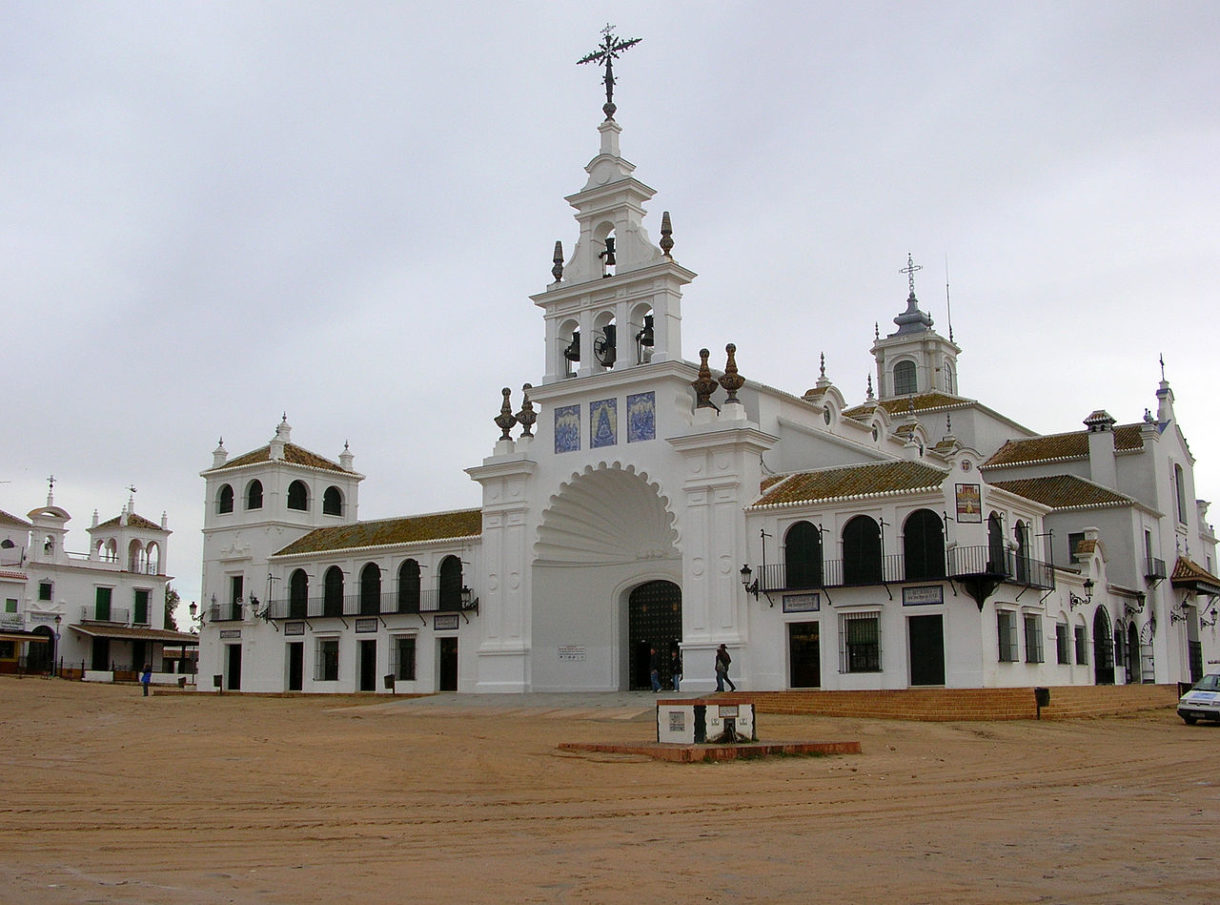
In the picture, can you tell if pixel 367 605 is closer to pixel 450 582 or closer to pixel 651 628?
pixel 450 582

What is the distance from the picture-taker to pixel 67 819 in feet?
35.2

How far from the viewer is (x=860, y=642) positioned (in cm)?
3073

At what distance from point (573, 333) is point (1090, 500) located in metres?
17.2

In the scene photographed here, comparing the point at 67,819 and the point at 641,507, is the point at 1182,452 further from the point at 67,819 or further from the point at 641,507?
the point at 67,819

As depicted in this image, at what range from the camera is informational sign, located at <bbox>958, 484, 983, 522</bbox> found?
95.6 feet

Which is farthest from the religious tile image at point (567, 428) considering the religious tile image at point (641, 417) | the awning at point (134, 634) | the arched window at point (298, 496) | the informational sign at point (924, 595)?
the awning at point (134, 634)

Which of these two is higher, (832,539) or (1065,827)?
(832,539)

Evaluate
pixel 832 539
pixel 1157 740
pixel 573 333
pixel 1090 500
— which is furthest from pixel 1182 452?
pixel 1157 740

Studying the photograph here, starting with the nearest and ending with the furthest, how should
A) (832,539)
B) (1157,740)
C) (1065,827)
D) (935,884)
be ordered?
(935,884) < (1065,827) < (1157,740) < (832,539)

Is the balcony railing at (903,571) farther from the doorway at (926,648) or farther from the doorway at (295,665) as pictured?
the doorway at (295,665)

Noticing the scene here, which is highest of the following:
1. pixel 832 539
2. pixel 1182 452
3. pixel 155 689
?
pixel 1182 452

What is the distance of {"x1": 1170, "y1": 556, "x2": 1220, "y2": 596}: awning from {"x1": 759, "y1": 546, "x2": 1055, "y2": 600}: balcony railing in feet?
36.5

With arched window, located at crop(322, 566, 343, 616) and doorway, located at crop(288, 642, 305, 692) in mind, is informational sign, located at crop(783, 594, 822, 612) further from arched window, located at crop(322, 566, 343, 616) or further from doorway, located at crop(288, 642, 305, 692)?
doorway, located at crop(288, 642, 305, 692)

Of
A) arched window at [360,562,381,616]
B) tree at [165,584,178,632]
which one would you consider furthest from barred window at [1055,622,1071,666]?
tree at [165,584,178,632]
